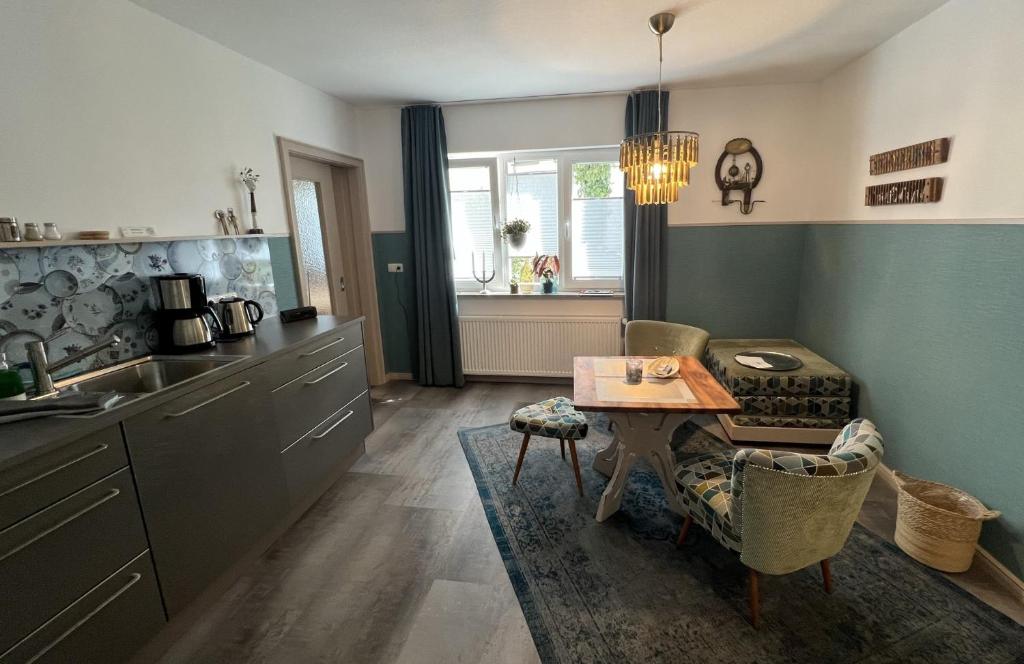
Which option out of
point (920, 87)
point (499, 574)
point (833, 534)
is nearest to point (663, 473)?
point (833, 534)

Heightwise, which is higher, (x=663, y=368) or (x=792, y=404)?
(x=663, y=368)

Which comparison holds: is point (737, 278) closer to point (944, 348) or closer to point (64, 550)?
point (944, 348)

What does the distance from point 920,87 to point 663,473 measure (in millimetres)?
2443

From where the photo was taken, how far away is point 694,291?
12.8ft

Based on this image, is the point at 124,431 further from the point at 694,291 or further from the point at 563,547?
the point at 694,291

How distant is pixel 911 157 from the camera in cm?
249

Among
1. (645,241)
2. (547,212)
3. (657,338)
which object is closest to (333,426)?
(657,338)

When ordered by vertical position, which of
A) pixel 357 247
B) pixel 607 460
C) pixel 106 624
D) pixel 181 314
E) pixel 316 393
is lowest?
pixel 607 460

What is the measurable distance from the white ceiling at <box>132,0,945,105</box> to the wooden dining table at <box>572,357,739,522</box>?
181cm

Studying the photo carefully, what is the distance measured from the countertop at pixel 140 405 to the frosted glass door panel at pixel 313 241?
1.01 m

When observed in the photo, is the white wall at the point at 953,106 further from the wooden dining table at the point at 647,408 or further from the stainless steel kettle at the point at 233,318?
the stainless steel kettle at the point at 233,318

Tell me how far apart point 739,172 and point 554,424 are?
2642 mm

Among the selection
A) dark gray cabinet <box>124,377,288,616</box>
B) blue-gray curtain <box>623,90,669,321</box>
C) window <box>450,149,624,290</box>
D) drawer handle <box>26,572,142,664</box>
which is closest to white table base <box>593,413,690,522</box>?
dark gray cabinet <box>124,377,288,616</box>

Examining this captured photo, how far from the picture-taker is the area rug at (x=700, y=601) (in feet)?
5.36
